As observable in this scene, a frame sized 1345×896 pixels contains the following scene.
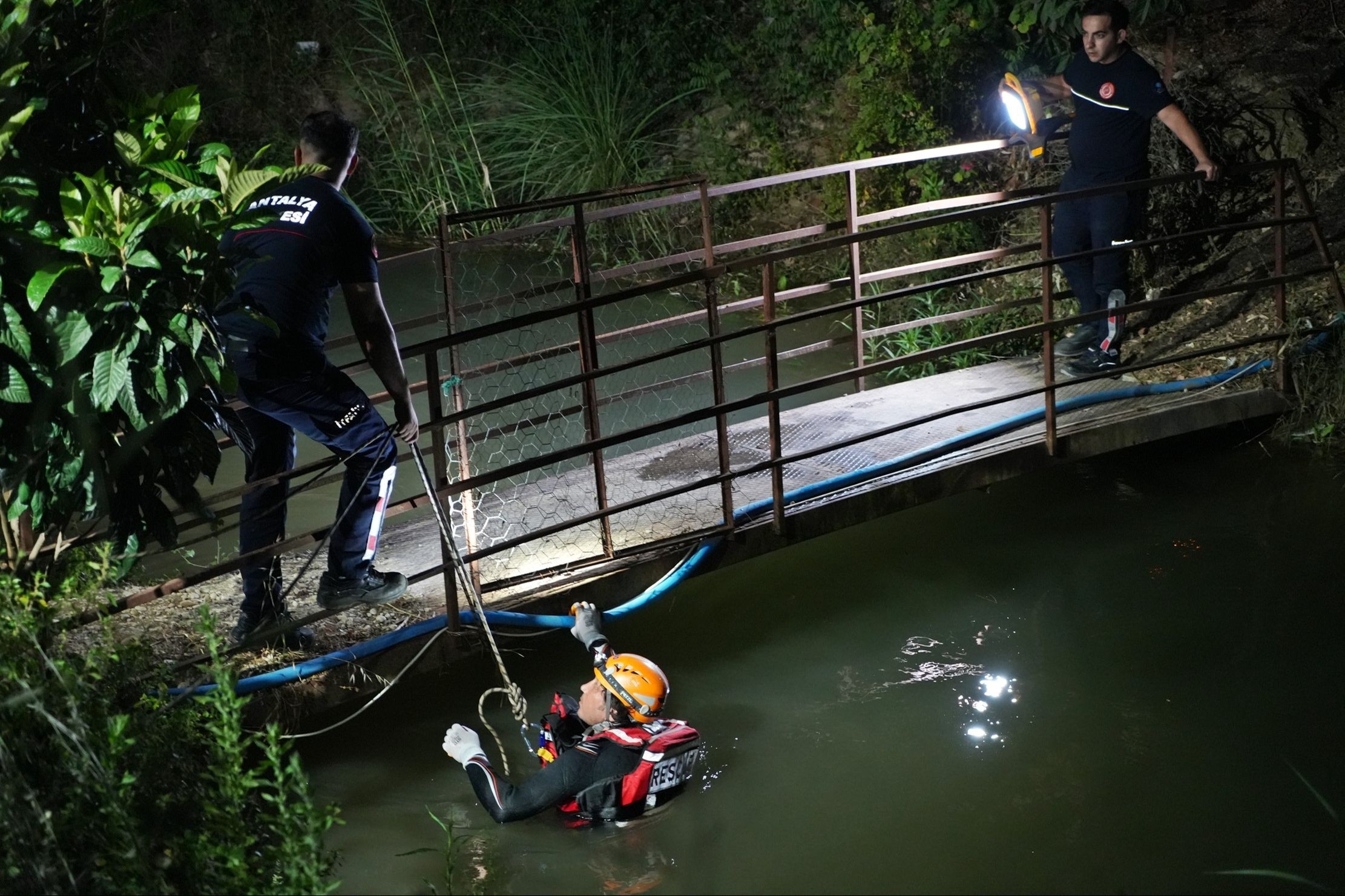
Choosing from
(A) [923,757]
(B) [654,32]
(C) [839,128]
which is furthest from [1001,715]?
(B) [654,32]

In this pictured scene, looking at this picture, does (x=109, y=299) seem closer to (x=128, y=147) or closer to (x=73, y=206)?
(x=73, y=206)

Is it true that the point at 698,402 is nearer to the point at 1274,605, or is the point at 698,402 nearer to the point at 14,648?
the point at 1274,605

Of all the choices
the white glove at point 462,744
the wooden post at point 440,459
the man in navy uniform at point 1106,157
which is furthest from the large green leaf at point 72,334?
the man in navy uniform at point 1106,157

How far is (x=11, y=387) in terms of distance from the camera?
11.1 feet

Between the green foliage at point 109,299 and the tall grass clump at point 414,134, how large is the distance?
687cm

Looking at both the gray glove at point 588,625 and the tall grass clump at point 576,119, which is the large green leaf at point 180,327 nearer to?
the gray glove at point 588,625

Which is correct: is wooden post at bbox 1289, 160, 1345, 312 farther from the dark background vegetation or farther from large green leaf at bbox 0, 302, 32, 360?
large green leaf at bbox 0, 302, 32, 360

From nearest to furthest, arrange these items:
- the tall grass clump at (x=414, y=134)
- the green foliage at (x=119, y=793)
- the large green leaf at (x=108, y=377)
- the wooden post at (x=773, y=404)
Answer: the green foliage at (x=119, y=793), the large green leaf at (x=108, y=377), the wooden post at (x=773, y=404), the tall grass clump at (x=414, y=134)

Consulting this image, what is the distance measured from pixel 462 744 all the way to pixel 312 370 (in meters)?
1.37

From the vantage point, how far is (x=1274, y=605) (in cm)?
525

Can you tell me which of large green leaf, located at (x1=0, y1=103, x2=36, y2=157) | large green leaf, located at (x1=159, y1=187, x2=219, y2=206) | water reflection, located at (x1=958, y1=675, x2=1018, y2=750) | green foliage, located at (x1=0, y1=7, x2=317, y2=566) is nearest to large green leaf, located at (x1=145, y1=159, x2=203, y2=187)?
green foliage, located at (x1=0, y1=7, x2=317, y2=566)

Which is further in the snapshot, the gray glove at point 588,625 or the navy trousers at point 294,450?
the gray glove at point 588,625

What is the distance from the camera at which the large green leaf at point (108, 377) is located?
11.2 ft

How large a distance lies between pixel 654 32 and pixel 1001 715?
9602mm
